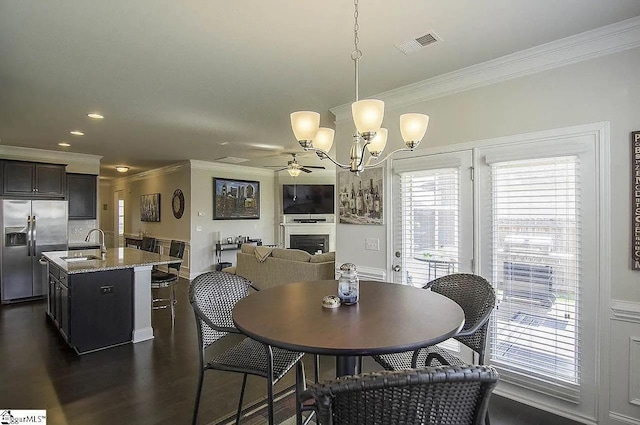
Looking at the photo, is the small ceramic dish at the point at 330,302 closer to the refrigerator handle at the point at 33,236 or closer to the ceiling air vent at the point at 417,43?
the ceiling air vent at the point at 417,43

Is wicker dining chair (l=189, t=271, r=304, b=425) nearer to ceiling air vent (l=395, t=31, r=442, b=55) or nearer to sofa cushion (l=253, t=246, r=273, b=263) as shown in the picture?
ceiling air vent (l=395, t=31, r=442, b=55)

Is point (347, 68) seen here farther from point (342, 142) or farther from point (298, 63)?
point (342, 142)

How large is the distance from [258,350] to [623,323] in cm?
235

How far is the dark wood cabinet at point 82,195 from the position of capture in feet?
21.4

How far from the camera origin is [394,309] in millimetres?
1725

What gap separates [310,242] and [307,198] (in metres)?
1.17

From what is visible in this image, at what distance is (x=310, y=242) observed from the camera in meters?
9.04

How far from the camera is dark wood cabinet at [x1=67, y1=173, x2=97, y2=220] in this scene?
653cm

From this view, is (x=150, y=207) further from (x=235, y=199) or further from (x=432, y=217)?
(x=432, y=217)

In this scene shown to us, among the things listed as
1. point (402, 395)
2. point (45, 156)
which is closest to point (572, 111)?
point (402, 395)

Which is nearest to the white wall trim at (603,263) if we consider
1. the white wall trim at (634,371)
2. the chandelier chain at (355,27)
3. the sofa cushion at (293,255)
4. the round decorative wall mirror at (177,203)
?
the white wall trim at (634,371)

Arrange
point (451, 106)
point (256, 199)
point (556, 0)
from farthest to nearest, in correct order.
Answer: point (256, 199)
point (451, 106)
point (556, 0)

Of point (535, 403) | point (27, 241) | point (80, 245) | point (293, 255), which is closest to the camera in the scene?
point (535, 403)

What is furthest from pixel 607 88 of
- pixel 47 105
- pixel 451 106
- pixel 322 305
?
pixel 47 105
